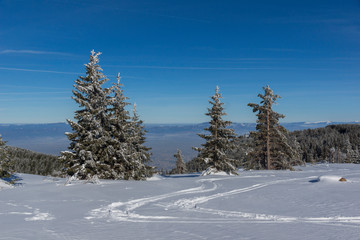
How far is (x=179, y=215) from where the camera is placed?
837 cm

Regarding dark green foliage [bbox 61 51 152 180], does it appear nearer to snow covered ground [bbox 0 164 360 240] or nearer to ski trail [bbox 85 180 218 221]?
snow covered ground [bbox 0 164 360 240]

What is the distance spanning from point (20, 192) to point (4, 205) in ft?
10.9

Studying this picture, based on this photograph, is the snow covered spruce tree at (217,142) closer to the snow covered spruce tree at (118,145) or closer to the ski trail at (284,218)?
the snow covered spruce tree at (118,145)

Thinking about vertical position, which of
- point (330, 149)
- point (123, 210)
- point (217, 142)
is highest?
point (217, 142)

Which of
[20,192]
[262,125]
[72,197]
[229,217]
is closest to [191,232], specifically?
[229,217]

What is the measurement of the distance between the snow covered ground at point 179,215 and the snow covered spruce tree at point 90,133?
585 cm

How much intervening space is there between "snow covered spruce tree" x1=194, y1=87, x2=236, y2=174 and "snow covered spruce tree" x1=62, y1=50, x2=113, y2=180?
932cm

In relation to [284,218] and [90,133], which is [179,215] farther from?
[90,133]

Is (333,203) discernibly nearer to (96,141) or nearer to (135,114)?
(96,141)

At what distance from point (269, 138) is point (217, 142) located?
336 inches

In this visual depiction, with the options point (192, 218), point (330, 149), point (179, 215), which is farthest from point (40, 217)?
point (330, 149)

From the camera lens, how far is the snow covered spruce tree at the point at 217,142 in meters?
23.8

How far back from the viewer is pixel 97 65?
1964cm

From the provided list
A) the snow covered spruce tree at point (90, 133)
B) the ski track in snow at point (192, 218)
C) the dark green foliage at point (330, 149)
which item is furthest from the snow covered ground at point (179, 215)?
the dark green foliage at point (330, 149)
